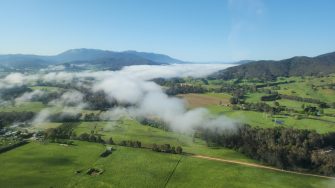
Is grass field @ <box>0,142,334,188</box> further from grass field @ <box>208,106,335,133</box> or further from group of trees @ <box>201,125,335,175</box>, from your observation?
grass field @ <box>208,106,335,133</box>

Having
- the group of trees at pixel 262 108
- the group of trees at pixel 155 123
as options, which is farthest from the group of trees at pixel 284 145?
the group of trees at pixel 262 108

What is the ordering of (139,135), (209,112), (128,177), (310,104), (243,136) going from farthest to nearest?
1. (310,104)
2. (209,112)
3. (139,135)
4. (243,136)
5. (128,177)

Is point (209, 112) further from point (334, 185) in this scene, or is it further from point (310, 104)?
point (334, 185)

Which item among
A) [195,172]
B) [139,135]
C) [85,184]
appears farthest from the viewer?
[139,135]

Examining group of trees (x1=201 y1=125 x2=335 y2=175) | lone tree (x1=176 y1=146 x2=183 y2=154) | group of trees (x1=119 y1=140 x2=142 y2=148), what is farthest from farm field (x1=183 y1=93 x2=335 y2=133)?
group of trees (x1=119 y1=140 x2=142 y2=148)

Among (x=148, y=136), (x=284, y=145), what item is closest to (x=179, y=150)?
(x=148, y=136)

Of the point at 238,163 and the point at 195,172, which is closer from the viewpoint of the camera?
the point at 195,172

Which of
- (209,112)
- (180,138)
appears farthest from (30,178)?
(209,112)
